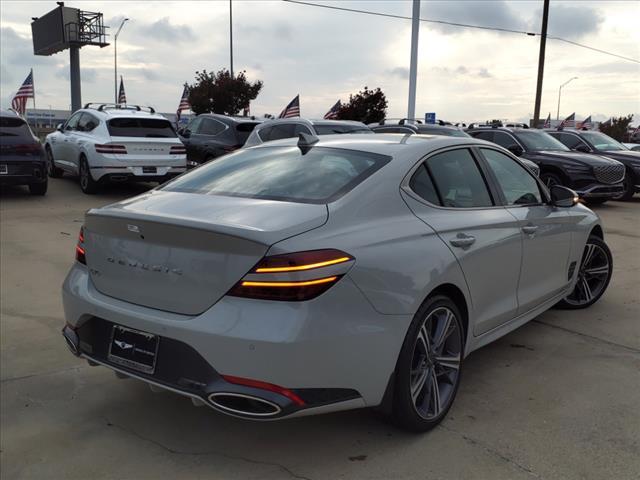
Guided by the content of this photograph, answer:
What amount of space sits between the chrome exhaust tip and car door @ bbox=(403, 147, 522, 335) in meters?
1.11

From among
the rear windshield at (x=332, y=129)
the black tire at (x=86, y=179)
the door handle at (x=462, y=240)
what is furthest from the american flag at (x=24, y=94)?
the door handle at (x=462, y=240)

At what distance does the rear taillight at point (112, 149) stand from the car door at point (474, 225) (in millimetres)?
8783

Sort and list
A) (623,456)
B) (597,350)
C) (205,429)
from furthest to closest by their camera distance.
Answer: (597,350), (205,429), (623,456)

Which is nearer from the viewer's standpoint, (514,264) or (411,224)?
(411,224)

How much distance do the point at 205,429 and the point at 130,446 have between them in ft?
1.27

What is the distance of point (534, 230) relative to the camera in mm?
4059

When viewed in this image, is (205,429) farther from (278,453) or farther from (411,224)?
(411,224)

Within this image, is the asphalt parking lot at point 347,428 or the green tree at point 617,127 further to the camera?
the green tree at point 617,127

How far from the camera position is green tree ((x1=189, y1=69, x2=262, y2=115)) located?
41.3 meters

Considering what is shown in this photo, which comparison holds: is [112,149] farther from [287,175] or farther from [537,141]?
[537,141]

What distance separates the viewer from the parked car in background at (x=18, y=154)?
10781 mm

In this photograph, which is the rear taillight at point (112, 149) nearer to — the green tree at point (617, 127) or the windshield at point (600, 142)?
the windshield at point (600, 142)

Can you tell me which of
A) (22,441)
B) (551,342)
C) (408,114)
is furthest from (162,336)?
(408,114)

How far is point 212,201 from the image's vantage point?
10.0 feet
